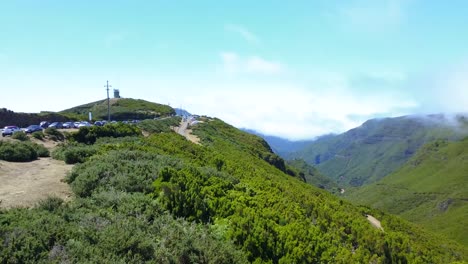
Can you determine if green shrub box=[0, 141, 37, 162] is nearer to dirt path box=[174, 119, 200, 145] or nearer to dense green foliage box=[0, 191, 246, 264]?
dense green foliage box=[0, 191, 246, 264]

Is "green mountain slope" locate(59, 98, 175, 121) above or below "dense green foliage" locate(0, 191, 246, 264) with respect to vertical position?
above

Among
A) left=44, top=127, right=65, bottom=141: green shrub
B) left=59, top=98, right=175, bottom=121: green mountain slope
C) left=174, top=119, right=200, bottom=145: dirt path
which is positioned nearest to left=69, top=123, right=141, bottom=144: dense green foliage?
left=44, top=127, right=65, bottom=141: green shrub

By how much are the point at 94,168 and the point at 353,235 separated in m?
12.8

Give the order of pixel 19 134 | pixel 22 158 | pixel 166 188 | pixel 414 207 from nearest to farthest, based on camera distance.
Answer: pixel 166 188 < pixel 22 158 < pixel 19 134 < pixel 414 207

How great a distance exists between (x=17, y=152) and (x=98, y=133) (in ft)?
44.7

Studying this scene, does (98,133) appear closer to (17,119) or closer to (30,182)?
(30,182)

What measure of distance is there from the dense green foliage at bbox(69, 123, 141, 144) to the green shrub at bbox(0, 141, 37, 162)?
9.34 metres

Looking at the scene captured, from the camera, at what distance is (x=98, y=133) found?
3547 centimetres

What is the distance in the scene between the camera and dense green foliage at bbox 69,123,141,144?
111ft

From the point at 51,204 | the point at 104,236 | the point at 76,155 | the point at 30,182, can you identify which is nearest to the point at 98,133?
the point at 76,155

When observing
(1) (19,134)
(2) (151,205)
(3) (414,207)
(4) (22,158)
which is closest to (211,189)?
(2) (151,205)

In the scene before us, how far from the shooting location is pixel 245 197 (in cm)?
1558

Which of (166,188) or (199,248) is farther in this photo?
(166,188)

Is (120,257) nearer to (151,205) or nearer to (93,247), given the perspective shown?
(93,247)
